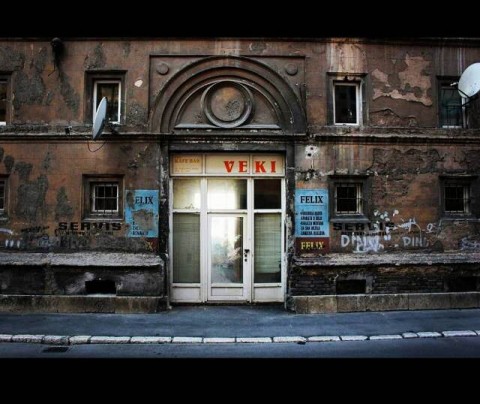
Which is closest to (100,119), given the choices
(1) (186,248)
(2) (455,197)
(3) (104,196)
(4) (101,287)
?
(3) (104,196)

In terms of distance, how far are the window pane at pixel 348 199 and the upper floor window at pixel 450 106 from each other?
9.43 feet

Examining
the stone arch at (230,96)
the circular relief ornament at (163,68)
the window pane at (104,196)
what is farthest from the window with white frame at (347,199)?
the window pane at (104,196)

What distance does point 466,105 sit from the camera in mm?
11328

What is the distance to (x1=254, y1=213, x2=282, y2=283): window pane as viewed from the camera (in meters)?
11.1

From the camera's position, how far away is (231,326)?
355 inches

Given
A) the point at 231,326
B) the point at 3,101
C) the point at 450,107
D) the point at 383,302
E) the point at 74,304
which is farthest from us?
the point at 450,107

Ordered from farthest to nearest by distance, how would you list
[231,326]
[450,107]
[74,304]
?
[450,107]
[74,304]
[231,326]

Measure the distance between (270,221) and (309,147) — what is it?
6.77 feet

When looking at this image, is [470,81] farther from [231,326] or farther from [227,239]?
[231,326]

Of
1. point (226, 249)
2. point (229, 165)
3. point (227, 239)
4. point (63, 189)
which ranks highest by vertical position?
point (229, 165)

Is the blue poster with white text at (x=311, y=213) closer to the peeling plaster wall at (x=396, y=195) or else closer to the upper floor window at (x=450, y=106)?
the peeling plaster wall at (x=396, y=195)

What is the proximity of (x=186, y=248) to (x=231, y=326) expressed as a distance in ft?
8.82

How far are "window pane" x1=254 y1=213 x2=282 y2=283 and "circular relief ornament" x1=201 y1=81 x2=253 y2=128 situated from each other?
2424 mm

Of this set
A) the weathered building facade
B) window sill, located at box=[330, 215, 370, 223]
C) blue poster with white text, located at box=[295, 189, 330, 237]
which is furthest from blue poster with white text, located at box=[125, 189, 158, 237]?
window sill, located at box=[330, 215, 370, 223]
